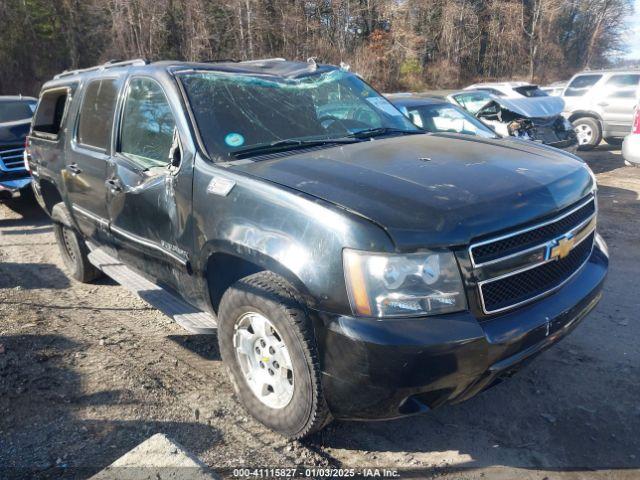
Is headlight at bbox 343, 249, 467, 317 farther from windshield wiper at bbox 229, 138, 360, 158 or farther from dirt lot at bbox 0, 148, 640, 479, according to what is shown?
windshield wiper at bbox 229, 138, 360, 158

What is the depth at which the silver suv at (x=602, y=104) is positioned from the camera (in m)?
12.3

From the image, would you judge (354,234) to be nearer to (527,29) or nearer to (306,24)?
(306,24)

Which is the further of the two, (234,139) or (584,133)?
(584,133)

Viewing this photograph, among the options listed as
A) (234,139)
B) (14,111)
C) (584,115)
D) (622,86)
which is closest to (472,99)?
(584,115)

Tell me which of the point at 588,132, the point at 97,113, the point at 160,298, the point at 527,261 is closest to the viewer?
the point at 527,261

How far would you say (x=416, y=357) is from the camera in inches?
86.0

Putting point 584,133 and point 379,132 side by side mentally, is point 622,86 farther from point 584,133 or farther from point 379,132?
point 379,132

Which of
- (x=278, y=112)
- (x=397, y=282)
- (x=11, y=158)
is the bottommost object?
(x=11, y=158)

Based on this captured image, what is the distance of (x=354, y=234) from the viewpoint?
2250 millimetres

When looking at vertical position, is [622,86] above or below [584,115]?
above

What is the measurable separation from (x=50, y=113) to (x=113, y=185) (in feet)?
6.76

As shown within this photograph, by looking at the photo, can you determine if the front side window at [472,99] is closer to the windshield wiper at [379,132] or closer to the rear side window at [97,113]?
the windshield wiper at [379,132]

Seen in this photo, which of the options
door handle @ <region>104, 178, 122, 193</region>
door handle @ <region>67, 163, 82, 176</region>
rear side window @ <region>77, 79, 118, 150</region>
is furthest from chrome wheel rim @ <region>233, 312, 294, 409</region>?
A: door handle @ <region>67, 163, 82, 176</region>

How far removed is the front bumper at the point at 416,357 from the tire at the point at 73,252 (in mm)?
3542
